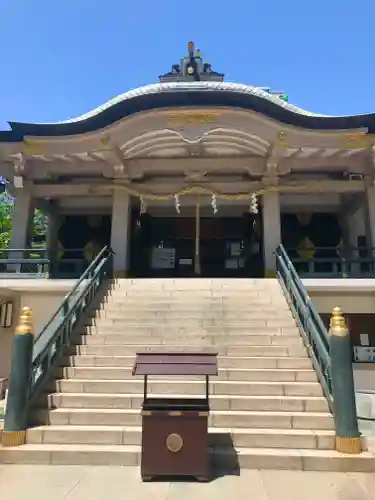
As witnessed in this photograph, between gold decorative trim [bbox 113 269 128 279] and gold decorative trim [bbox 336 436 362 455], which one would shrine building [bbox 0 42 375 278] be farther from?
gold decorative trim [bbox 336 436 362 455]

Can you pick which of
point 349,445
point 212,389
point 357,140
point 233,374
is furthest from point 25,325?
point 357,140

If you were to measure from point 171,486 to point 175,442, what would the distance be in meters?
0.43

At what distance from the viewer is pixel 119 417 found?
542 cm

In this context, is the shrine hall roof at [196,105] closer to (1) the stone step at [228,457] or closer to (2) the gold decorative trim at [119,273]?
(2) the gold decorative trim at [119,273]

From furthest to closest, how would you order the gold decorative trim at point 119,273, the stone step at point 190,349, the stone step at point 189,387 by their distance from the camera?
the gold decorative trim at point 119,273, the stone step at point 190,349, the stone step at point 189,387

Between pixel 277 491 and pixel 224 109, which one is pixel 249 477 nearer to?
pixel 277 491

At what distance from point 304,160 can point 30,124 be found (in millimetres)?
9071

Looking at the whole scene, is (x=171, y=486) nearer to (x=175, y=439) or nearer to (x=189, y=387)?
(x=175, y=439)

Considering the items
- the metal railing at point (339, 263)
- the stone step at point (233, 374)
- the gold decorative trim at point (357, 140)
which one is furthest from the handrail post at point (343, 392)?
the gold decorative trim at point (357, 140)

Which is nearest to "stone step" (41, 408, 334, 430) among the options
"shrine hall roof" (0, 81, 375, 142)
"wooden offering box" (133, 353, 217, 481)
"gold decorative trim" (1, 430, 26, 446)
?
"gold decorative trim" (1, 430, 26, 446)

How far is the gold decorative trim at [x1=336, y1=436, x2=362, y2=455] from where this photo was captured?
483 cm

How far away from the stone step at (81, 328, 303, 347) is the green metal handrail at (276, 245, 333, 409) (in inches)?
15.3

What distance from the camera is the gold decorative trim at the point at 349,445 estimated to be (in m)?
4.83

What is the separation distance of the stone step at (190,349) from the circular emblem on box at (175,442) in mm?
2792
